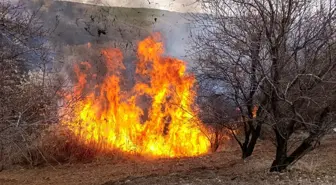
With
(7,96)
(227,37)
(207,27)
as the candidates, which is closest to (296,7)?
(227,37)

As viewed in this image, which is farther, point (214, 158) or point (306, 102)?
point (214, 158)

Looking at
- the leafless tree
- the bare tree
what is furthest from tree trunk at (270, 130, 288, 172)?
the bare tree

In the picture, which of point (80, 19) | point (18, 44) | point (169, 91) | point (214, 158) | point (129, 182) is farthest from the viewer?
point (80, 19)

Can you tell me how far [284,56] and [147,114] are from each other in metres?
8.25

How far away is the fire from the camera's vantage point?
1317 centimetres

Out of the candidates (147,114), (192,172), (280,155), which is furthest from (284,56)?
(147,114)

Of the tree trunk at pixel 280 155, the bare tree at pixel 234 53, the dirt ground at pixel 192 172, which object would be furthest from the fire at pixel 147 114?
the tree trunk at pixel 280 155

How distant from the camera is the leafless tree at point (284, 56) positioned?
243 inches

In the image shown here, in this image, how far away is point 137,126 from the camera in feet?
45.5

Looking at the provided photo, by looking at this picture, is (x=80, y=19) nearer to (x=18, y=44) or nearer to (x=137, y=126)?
(x=137, y=126)

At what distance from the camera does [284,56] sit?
645 centimetres

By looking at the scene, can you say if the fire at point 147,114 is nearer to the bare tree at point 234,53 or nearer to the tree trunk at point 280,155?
the bare tree at point 234,53

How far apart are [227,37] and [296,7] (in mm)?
1216

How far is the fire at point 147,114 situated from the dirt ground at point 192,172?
3.49ft
